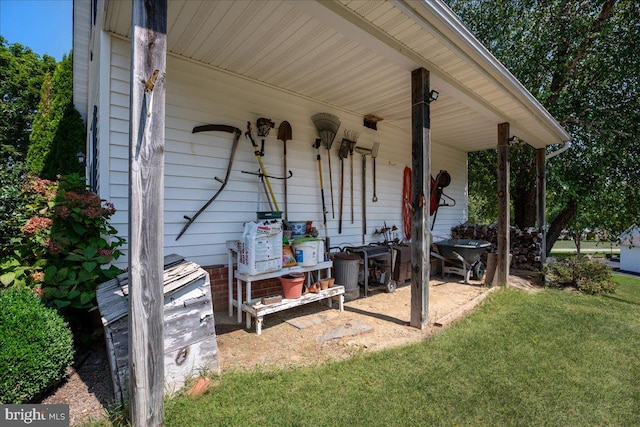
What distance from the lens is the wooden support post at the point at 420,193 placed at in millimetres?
3342

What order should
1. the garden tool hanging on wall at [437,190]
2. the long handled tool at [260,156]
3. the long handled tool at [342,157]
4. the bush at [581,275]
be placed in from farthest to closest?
the garden tool hanging on wall at [437,190]
the bush at [581,275]
the long handled tool at [342,157]
the long handled tool at [260,156]

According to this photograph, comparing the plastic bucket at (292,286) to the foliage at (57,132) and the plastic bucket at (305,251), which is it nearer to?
the plastic bucket at (305,251)

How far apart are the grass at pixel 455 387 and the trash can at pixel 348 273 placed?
1.42m

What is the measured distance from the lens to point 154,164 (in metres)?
1.65

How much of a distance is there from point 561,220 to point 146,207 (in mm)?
9818

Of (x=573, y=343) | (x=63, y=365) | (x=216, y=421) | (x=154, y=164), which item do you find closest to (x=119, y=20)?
(x=154, y=164)

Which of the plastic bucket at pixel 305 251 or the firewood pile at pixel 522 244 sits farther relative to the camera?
the firewood pile at pixel 522 244

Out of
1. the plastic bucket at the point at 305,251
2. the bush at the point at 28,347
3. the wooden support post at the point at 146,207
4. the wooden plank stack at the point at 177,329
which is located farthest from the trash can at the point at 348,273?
the bush at the point at 28,347

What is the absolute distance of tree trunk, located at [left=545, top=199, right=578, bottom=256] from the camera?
→ 25.2 feet

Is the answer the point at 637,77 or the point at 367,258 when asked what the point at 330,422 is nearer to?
the point at 367,258

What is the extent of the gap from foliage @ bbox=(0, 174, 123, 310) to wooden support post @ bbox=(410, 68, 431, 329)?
304 centimetres

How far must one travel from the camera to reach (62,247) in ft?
8.20

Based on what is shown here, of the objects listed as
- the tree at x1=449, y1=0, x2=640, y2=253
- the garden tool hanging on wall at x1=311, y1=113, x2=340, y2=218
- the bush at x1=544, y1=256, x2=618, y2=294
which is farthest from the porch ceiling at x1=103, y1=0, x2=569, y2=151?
the tree at x1=449, y1=0, x2=640, y2=253

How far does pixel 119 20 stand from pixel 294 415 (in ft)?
11.8
